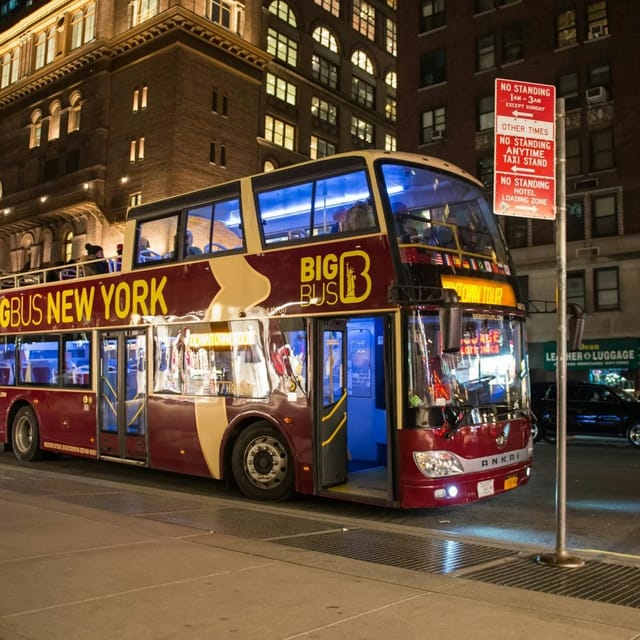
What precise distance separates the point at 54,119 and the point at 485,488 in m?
46.0

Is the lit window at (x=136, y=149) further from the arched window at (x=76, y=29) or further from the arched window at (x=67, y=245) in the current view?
the arched window at (x=76, y=29)

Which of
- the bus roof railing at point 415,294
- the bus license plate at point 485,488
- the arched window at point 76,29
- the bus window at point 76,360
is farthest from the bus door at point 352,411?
the arched window at point 76,29

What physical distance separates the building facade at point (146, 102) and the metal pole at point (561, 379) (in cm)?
3468

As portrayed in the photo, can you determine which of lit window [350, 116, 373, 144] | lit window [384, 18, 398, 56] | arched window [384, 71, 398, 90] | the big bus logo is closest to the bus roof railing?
the big bus logo

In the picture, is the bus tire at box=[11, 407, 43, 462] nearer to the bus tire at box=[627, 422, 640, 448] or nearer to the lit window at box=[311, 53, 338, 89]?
the bus tire at box=[627, 422, 640, 448]

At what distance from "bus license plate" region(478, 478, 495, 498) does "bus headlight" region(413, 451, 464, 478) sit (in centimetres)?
39

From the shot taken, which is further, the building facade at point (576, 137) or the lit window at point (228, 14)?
the lit window at point (228, 14)

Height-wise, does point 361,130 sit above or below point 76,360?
above

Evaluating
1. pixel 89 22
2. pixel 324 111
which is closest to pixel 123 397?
pixel 89 22

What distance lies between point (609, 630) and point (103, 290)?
9982mm

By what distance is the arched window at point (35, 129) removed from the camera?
1913 inches

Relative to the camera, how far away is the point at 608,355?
96.8 ft

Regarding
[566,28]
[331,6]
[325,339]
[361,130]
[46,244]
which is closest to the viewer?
[325,339]

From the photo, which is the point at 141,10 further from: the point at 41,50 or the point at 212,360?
the point at 212,360
